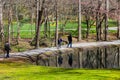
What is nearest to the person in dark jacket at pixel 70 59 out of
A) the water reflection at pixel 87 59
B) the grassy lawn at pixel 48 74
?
the water reflection at pixel 87 59

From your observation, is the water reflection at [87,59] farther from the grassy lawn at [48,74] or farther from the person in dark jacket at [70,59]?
the grassy lawn at [48,74]

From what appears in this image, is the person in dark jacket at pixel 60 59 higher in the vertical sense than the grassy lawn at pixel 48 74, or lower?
lower

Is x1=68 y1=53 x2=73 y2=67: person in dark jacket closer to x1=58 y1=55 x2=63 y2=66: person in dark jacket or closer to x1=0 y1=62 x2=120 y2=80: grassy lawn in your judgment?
x1=58 y1=55 x2=63 y2=66: person in dark jacket

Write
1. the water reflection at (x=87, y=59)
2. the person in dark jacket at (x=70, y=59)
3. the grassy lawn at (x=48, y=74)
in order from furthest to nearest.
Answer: the person in dark jacket at (x=70, y=59) < the water reflection at (x=87, y=59) < the grassy lawn at (x=48, y=74)

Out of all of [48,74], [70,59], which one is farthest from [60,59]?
[48,74]

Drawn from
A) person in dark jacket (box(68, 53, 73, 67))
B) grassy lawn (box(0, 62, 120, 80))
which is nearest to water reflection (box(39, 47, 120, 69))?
person in dark jacket (box(68, 53, 73, 67))

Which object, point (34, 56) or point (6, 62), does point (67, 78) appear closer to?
point (6, 62)

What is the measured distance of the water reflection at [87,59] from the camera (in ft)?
127

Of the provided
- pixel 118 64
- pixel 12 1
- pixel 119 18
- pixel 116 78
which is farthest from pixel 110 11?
pixel 116 78

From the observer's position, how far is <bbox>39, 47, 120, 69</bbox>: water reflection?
127 ft

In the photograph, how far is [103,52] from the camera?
4725cm

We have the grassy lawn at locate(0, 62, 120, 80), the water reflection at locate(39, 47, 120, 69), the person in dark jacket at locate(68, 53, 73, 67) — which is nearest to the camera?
the grassy lawn at locate(0, 62, 120, 80)

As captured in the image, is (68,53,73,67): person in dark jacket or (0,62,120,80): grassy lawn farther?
(68,53,73,67): person in dark jacket

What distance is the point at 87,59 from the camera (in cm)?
4288
